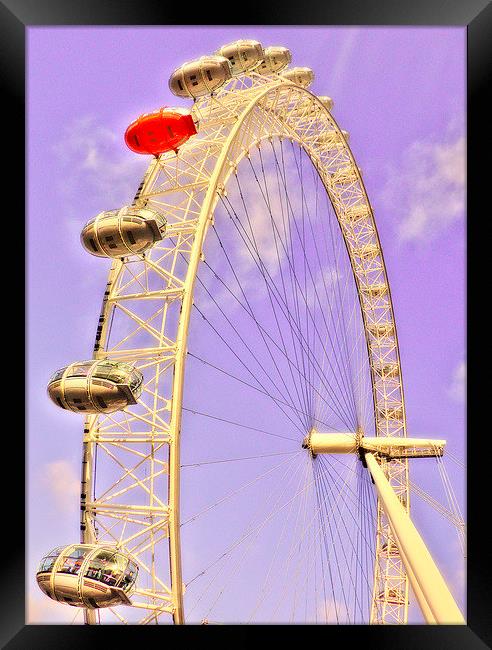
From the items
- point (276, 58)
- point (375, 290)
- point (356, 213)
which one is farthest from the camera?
point (375, 290)

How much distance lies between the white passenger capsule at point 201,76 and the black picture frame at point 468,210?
11.1 ft

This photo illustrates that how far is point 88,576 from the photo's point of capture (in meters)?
5.50

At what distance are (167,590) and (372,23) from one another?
7619mm

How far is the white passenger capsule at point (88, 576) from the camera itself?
5.49 meters

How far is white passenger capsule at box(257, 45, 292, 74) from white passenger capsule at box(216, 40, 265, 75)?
38.0 inches

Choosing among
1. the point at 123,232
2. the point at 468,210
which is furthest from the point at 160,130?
the point at 468,210

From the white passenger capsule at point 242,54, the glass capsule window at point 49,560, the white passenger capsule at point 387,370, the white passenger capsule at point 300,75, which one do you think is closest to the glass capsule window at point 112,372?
the glass capsule window at point 49,560

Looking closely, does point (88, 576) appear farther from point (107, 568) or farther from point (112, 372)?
point (112, 372)

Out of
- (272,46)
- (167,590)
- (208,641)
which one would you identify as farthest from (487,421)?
(272,46)

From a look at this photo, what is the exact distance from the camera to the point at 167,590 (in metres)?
6.18

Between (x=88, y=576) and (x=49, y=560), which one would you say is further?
(x=49, y=560)

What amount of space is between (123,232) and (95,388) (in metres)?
2.33

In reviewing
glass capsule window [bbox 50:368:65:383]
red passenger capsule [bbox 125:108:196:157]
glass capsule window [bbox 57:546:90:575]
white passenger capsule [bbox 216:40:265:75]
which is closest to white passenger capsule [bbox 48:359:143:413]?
glass capsule window [bbox 50:368:65:383]

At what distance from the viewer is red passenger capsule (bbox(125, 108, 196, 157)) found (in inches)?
295
